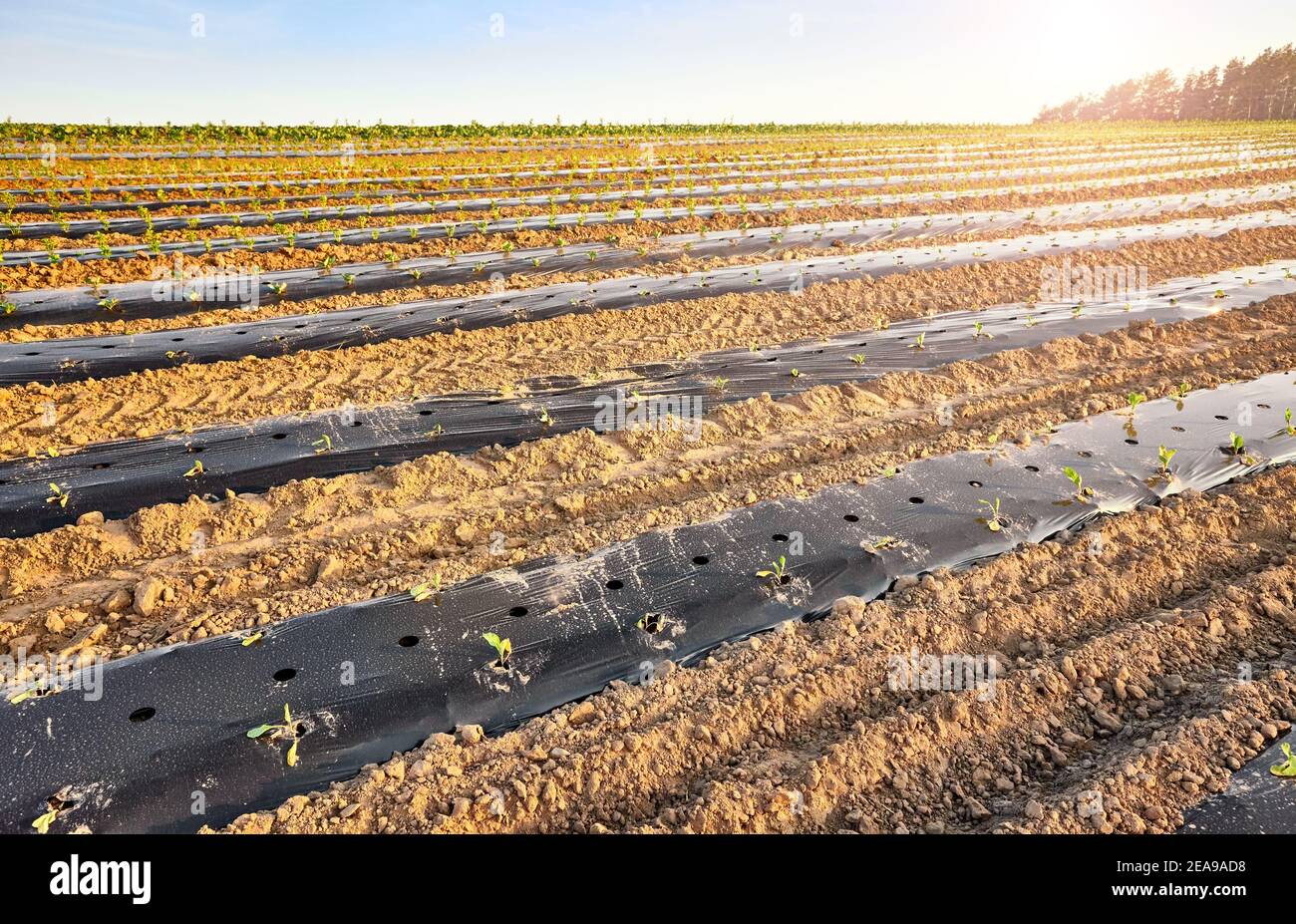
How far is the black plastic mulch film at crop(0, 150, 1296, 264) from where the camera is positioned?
392 inches

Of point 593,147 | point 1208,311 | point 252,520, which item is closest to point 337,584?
point 252,520

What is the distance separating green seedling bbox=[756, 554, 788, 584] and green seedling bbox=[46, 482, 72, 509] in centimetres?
485

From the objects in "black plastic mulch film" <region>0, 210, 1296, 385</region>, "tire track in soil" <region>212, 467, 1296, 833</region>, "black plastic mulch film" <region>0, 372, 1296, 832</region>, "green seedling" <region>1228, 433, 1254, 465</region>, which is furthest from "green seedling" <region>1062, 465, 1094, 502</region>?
"black plastic mulch film" <region>0, 210, 1296, 385</region>

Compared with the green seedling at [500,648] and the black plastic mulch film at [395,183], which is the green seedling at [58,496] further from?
the black plastic mulch film at [395,183]

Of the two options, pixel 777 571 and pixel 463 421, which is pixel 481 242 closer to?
pixel 463 421

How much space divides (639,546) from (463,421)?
2.42m

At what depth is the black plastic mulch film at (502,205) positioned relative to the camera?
995 cm

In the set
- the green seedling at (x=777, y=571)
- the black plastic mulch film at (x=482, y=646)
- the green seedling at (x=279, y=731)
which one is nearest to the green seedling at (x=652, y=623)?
the black plastic mulch film at (x=482, y=646)

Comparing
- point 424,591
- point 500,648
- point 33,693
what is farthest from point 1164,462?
point 33,693

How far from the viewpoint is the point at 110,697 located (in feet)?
9.71

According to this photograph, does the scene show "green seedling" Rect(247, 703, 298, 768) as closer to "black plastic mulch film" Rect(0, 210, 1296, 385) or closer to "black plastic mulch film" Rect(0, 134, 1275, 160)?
"black plastic mulch film" Rect(0, 210, 1296, 385)

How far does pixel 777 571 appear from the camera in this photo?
3.81 m

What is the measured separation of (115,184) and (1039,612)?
20.4 m

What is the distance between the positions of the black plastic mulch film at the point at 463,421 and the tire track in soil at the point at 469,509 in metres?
0.34
